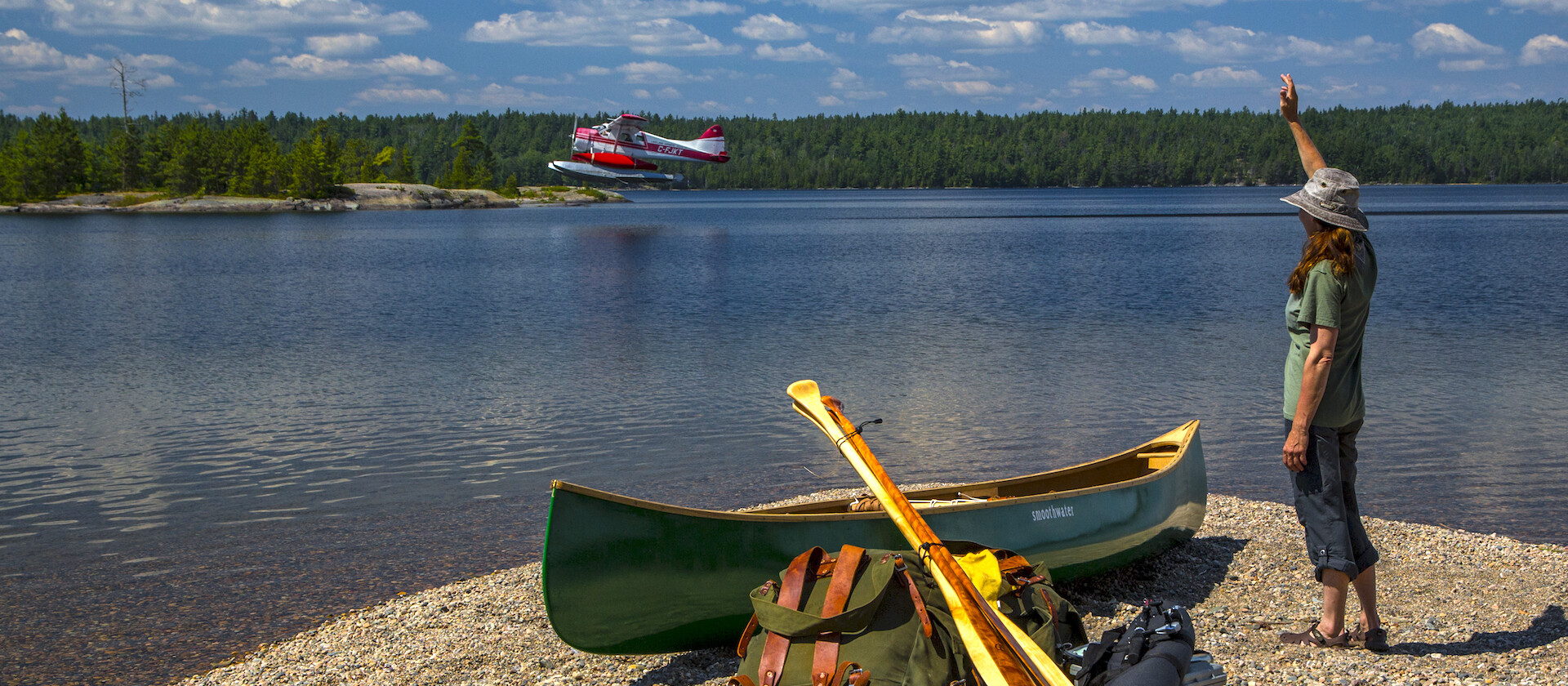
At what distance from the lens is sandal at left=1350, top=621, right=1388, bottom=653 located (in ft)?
17.6

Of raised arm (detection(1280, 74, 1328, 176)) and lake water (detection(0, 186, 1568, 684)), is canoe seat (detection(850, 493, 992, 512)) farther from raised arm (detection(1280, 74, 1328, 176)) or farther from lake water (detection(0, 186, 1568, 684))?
lake water (detection(0, 186, 1568, 684))

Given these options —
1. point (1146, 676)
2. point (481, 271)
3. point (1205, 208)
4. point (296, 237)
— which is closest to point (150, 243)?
point (296, 237)

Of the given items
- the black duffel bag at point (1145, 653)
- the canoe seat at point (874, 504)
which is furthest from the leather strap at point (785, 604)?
the black duffel bag at point (1145, 653)

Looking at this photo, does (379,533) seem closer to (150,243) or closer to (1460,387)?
(1460,387)

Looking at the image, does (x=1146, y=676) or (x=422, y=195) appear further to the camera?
(x=422, y=195)

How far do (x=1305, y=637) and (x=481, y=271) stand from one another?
128 ft

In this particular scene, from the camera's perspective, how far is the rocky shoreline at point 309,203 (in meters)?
103

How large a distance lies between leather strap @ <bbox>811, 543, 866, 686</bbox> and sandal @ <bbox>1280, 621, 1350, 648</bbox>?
8.42ft

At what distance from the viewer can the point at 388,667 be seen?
5898 millimetres

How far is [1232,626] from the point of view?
239 inches

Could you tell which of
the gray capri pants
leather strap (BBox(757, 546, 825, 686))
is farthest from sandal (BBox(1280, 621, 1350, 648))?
leather strap (BBox(757, 546, 825, 686))

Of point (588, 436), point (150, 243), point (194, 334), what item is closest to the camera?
point (588, 436)

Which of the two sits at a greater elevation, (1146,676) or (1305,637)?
(1146,676)

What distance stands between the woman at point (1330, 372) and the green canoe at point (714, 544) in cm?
155
